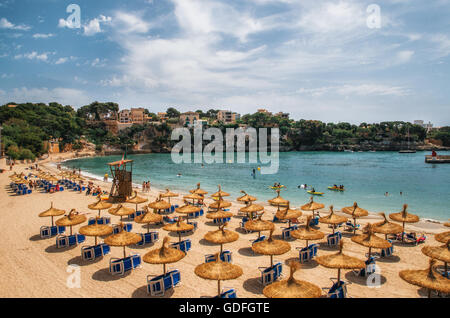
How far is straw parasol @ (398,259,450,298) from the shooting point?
6.17 m

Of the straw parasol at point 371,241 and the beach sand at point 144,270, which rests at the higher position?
the straw parasol at point 371,241

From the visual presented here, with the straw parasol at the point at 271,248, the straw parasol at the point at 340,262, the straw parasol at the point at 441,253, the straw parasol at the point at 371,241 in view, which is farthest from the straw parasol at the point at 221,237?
the straw parasol at the point at 441,253

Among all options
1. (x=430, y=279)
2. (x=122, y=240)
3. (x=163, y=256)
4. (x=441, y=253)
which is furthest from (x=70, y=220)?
(x=441, y=253)

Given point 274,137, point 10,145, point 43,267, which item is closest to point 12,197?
point 43,267

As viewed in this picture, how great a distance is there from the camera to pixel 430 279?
20.9 feet

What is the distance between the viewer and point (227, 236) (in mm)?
9375

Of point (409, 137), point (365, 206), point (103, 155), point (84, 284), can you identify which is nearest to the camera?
point (84, 284)

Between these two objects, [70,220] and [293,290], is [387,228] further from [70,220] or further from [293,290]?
[70,220]

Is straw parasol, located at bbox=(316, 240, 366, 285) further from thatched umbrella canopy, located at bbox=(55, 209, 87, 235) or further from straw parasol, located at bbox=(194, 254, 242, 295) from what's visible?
thatched umbrella canopy, located at bbox=(55, 209, 87, 235)

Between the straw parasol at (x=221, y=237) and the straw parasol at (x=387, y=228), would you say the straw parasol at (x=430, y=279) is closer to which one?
the straw parasol at (x=387, y=228)

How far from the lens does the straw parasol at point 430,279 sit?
6.17 m

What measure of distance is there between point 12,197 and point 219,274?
23.3 meters

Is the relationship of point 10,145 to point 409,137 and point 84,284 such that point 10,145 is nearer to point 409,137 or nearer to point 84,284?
point 84,284

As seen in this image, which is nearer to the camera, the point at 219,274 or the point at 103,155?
the point at 219,274
